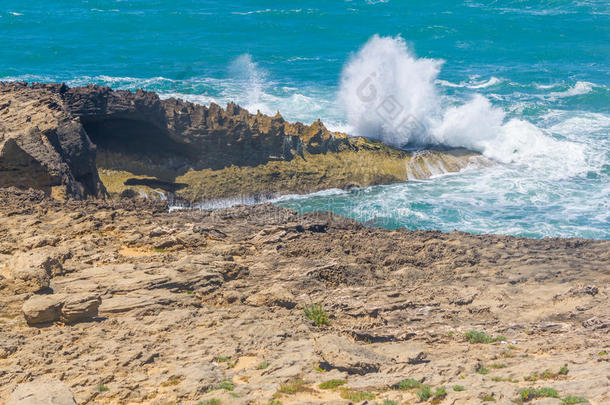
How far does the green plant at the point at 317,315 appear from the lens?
11.0 m

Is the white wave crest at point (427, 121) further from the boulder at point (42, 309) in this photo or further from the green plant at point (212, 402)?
the green plant at point (212, 402)

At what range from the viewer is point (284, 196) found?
76.0 feet

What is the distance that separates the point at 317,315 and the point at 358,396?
9.86 feet

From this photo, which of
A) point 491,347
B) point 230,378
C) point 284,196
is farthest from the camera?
point 284,196

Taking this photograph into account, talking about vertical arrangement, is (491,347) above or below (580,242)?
below

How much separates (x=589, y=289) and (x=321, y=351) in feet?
20.5

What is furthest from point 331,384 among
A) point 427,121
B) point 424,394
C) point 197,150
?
point 427,121

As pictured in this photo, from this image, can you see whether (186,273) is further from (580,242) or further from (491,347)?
(580,242)

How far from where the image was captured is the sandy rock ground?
8.55 metres

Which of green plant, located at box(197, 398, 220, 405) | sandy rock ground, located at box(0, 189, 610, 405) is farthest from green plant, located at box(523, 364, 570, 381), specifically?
green plant, located at box(197, 398, 220, 405)

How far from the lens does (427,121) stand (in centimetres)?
2875

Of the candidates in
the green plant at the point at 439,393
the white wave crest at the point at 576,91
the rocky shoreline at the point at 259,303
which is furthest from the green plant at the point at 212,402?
the white wave crest at the point at 576,91

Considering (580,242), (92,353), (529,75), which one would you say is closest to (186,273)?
(92,353)

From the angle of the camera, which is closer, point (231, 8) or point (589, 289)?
point (589, 289)
